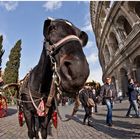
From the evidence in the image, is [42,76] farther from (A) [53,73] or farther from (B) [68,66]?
(B) [68,66]

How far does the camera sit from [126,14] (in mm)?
37125

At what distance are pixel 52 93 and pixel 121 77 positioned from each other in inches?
1624

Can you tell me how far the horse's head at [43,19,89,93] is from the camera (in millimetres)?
3197

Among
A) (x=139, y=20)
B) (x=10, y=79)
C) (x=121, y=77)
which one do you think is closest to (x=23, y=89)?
(x=139, y=20)

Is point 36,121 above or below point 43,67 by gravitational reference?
below

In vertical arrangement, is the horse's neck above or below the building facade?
below

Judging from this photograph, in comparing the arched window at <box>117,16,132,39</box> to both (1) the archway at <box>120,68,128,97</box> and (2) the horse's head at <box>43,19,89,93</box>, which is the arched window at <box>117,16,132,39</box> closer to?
(1) the archway at <box>120,68,128,97</box>

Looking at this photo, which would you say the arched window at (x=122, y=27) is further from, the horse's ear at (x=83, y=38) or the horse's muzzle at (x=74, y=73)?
the horse's muzzle at (x=74, y=73)

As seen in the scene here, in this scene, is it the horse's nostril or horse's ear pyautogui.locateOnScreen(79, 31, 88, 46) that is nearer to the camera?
the horse's nostril

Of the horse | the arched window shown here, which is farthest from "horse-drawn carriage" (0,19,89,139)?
the arched window

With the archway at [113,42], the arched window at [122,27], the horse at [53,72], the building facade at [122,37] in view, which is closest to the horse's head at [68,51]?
the horse at [53,72]

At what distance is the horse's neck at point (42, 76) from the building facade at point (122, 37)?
1155 inches

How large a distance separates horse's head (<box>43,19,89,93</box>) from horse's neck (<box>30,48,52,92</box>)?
550mm

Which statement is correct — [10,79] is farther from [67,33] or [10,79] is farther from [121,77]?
[67,33]
